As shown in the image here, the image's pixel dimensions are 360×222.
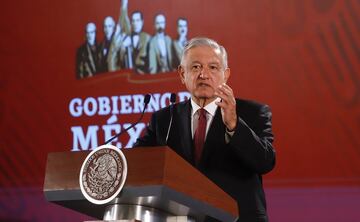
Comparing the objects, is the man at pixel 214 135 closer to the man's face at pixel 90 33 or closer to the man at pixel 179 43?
the man at pixel 179 43

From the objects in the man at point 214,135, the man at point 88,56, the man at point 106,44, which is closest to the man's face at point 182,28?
the man at point 106,44

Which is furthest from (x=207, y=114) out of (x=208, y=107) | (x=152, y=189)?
(x=152, y=189)

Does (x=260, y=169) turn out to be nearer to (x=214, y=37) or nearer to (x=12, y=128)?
(x=214, y=37)

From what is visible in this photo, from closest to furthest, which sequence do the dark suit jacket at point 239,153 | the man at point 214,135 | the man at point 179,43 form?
the dark suit jacket at point 239,153, the man at point 214,135, the man at point 179,43

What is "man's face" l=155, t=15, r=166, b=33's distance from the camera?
3896mm

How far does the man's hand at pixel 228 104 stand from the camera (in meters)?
1.88

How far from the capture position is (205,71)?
7.62 ft

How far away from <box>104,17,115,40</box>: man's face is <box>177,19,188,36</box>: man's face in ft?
1.51

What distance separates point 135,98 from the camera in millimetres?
3855

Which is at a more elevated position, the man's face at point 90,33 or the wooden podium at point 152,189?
the man's face at point 90,33

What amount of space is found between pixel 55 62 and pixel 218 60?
206 cm

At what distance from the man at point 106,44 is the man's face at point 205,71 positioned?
1.68 m

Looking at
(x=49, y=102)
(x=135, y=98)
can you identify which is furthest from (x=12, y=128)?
(x=135, y=98)

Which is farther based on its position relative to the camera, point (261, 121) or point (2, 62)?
point (2, 62)
